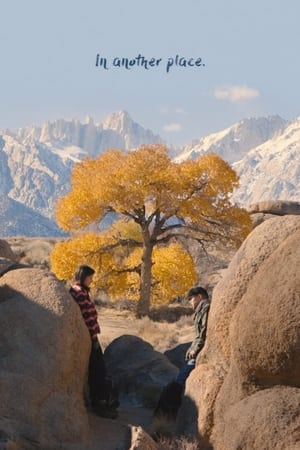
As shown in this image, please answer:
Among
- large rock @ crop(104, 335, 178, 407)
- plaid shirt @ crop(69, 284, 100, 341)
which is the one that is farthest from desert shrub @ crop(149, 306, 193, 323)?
plaid shirt @ crop(69, 284, 100, 341)

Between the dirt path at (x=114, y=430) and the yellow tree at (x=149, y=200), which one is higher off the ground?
the yellow tree at (x=149, y=200)

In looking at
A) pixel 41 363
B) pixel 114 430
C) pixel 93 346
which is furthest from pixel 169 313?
pixel 41 363

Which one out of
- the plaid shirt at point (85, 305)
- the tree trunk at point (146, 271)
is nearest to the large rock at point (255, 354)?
the plaid shirt at point (85, 305)

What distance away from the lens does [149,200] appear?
105 ft

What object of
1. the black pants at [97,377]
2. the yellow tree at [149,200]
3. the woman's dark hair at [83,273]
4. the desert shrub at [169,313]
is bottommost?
the desert shrub at [169,313]

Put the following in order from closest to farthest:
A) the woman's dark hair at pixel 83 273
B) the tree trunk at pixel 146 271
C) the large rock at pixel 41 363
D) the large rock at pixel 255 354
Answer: the large rock at pixel 255 354 < the large rock at pixel 41 363 < the woman's dark hair at pixel 83 273 < the tree trunk at pixel 146 271

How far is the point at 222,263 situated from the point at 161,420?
34963 mm

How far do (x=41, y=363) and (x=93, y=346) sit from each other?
65.8 inches

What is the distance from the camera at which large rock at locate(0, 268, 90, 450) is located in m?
10.4

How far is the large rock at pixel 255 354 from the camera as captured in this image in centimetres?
955

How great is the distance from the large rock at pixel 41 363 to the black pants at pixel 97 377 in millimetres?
603

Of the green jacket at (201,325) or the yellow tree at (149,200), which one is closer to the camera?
the green jacket at (201,325)

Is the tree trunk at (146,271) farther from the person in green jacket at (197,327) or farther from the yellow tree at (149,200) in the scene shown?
the person in green jacket at (197,327)

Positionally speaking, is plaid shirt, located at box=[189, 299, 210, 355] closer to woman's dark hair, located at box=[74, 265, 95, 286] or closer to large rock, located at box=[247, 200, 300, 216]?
woman's dark hair, located at box=[74, 265, 95, 286]
